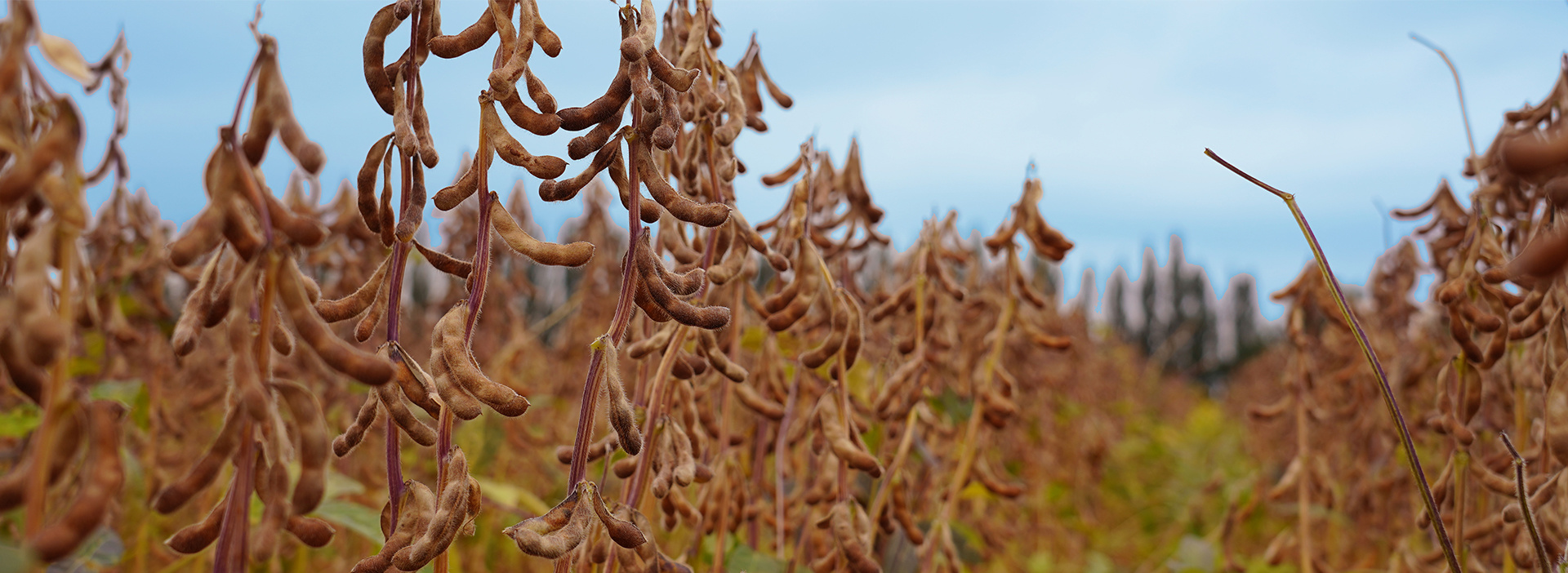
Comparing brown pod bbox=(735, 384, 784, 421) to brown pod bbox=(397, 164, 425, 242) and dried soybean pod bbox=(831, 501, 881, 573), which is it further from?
brown pod bbox=(397, 164, 425, 242)

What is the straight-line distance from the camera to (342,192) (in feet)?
8.41

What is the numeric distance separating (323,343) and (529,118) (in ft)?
1.02

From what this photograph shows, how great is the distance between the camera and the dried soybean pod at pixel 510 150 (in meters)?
0.81

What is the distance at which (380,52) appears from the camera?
812 millimetres

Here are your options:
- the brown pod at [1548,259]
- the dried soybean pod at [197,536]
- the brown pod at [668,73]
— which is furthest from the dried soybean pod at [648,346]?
the brown pod at [1548,259]

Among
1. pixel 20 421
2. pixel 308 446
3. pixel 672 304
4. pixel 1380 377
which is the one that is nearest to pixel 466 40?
pixel 672 304

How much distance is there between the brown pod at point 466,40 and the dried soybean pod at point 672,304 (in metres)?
0.24

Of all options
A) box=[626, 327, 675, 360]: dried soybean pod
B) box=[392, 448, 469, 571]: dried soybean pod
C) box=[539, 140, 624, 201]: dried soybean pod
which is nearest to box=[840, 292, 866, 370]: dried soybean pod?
box=[626, 327, 675, 360]: dried soybean pod

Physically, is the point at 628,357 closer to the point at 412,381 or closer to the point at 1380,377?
the point at 412,381

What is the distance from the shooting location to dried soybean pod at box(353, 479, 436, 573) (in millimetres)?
757

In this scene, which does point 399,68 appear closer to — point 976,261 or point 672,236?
point 672,236

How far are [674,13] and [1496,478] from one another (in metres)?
1.38

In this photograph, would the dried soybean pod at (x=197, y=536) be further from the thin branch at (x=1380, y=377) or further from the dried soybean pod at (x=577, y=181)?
the thin branch at (x=1380, y=377)

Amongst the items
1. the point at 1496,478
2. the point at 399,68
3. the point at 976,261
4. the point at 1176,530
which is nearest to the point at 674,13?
the point at 399,68
